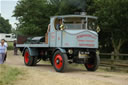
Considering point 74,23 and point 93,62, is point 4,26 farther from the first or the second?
point 74,23

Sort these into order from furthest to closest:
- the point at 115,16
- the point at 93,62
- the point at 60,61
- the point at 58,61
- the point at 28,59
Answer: the point at 115,16 → the point at 28,59 → the point at 93,62 → the point at 58,61 → the point at 60,61

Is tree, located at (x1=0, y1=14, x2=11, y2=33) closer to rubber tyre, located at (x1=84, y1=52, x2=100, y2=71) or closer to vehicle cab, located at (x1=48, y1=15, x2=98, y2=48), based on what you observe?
vehicle cab, located at (x1=48, y1=15, x2=98, y2=48)

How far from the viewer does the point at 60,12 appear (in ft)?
81.8

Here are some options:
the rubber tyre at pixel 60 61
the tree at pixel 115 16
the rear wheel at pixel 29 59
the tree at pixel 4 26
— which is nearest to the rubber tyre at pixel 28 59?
the rear wheel at pixel 29 59

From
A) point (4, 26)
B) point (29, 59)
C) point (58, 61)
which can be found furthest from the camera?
point (4, 26)

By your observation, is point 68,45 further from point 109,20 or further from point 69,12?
point 69,12

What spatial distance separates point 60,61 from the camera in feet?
34.7

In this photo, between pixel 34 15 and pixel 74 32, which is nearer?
pixel 74 32

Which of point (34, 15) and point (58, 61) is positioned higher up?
point (34, 15)

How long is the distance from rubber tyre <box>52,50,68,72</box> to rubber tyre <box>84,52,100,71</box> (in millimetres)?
1799

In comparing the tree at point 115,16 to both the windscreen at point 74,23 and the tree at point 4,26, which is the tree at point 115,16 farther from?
the tree at point 4,26

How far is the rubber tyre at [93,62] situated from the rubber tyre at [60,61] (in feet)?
5.90

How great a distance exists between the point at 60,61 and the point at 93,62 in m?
2.05

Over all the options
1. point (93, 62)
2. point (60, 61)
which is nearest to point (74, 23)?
point (60, 61)
